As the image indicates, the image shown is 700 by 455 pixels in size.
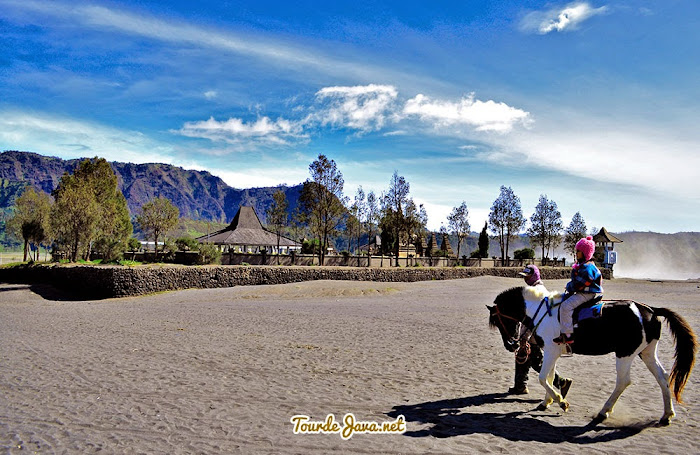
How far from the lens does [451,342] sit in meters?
13.7

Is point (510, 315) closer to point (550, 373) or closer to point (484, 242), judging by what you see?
point (550, 373)

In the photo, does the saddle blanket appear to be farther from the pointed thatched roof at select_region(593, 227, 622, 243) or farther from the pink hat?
the pointed thatched roof at select_region(593, 227, 622, 243)

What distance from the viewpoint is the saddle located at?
710 centimetres

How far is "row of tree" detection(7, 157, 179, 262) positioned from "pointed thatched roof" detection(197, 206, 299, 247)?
24.3 feet

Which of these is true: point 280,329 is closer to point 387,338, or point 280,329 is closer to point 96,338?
point 387,338

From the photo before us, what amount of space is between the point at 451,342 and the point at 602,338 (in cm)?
687

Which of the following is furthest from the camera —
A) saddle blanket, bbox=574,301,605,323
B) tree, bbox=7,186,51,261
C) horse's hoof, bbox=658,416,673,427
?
tree, bbox=7,186,51,261

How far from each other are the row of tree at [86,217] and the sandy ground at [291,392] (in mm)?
30311

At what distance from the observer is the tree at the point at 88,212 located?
43.6 m

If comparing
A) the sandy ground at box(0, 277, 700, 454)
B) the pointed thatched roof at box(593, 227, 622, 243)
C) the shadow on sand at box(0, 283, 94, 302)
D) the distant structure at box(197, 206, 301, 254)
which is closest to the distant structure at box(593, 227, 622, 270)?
the pointed thatched roof at box(593, 227, 622, 243)

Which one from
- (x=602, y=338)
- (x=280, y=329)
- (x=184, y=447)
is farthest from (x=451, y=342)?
(x=184, y=447)

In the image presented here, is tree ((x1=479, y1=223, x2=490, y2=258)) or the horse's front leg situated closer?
the horse's front leg

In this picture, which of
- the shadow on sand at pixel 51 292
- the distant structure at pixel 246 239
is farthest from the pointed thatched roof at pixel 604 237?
the shadow on sand at pixel 51 292

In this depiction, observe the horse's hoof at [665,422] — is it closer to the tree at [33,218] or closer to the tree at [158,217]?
the tree at [33,218]
